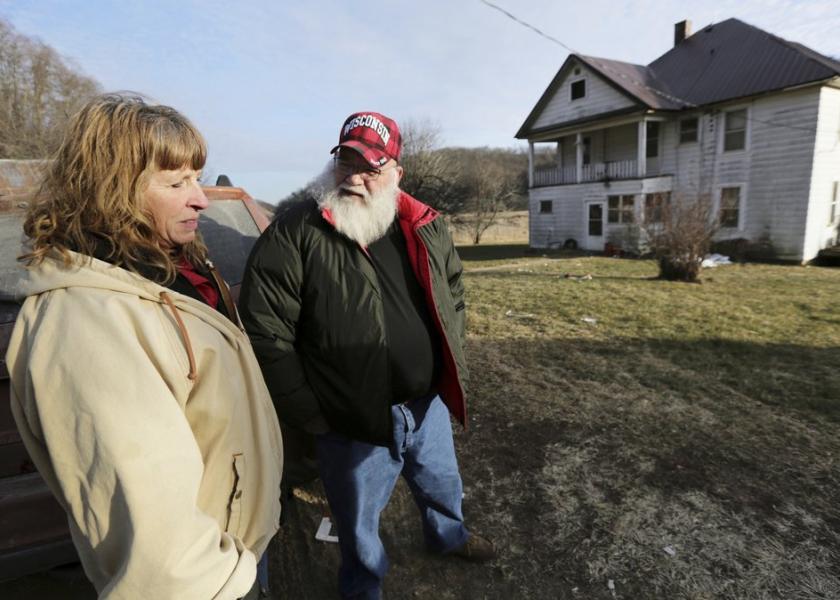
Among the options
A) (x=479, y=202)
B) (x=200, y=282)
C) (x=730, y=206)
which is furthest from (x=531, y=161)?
(x=200, y=282)

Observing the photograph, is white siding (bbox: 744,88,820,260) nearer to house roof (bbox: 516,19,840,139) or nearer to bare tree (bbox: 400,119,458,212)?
house roof (bbox: 516,19,840,139)

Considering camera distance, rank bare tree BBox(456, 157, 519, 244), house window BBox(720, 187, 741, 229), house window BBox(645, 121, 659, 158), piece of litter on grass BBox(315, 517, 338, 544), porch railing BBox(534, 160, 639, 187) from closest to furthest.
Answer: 1. piece of litter on grass BBox(315, 517, 338, 544)
2. house window BBox(720, 187, 741, 229)
3. porch railing BBox(534, 160, 639, 187)
4. house window BBox(645, 121, 659, 158)
5. bare tree BBox(456, 157, 519, 244)

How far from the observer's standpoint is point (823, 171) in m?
14.0

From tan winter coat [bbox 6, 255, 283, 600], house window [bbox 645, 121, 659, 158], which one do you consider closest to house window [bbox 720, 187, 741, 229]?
house window [bbox 645, 121, 659, 158]

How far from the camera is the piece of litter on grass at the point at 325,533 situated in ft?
8.52

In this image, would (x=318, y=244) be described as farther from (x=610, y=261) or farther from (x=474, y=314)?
(x=610, y=261)

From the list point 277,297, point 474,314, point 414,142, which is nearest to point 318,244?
point 277,297

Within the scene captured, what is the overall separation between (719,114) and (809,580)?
17666mm

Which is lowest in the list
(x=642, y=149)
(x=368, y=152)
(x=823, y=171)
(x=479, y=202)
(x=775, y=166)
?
(x=368, y=152)

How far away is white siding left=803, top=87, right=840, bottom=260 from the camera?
44.8ft

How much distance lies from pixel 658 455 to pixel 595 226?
17160 millimetres

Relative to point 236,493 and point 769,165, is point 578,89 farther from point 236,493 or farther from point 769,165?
point 236,493

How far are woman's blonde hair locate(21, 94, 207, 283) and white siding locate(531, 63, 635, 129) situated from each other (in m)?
19.1

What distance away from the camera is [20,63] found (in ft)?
74.4
